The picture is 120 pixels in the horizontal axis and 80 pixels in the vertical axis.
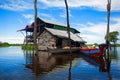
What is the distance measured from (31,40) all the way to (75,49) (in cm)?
1793

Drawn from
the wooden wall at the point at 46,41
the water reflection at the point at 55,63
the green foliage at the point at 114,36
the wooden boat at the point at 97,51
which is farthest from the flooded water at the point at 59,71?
the green foliage at the point at 114,36

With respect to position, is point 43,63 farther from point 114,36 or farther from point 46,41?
point 114,36

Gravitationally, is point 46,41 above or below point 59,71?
above

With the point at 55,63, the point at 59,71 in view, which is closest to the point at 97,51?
the point at 55,63

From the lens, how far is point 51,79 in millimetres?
18156

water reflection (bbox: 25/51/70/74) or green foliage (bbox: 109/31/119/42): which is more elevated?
green foliage (bbox: 109/31/119/42)

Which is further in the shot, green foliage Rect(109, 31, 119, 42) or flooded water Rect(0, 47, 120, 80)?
green foliage Rect(109, 31, 119, 42)

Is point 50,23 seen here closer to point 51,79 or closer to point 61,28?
point 61,28

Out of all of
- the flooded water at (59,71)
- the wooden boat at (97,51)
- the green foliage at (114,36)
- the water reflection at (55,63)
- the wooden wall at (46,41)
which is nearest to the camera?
the flooded water at (59,71)

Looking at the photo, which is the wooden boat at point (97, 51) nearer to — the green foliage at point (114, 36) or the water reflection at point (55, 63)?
the water reflection at point (55, 63)

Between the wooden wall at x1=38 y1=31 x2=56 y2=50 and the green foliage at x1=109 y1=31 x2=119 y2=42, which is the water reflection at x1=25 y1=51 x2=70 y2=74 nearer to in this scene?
the wooden wall at x1=38 y1=31 x2=56 y2=50

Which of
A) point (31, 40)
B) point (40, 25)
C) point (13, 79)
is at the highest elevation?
point (40, 25)

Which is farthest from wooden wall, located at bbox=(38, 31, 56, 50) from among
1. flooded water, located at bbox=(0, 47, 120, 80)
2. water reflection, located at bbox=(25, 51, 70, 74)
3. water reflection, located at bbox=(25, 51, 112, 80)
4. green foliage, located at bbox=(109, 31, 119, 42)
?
green foliage, located at bbox=(109, 31, 119, 42)

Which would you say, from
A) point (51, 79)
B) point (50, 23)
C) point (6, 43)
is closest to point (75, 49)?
point (50, 23)
